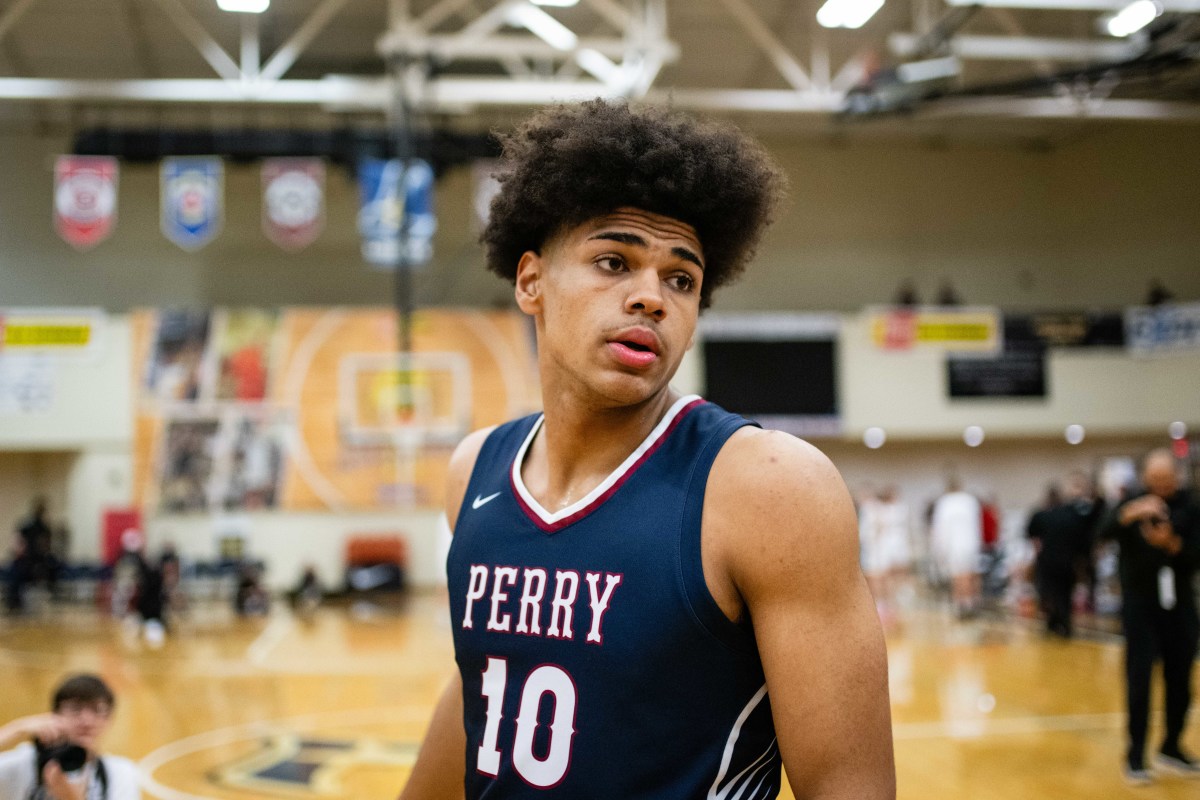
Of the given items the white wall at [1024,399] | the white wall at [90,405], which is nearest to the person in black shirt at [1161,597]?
the white wall at [1024,399]

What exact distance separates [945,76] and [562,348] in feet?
35.4

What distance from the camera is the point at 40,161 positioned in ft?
59.6

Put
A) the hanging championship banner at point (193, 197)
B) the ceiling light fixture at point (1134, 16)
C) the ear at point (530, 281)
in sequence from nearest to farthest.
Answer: the ear at point (530, 281)
the ceiling light fixture at point (1134, 16)
the hanging championship banner at point (193, 197)

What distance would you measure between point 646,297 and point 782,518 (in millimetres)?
360

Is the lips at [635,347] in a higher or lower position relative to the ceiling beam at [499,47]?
lower

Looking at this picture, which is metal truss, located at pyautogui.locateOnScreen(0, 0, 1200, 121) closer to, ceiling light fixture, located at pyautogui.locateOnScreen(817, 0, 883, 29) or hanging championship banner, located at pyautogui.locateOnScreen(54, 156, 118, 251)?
A: hanging championship banner, located at pyautogui.locateOnScreen(54, 156, 118, 251)

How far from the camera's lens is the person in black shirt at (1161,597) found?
18.0 feet

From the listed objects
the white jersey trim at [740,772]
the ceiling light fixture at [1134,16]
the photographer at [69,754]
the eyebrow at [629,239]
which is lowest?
the photographer at [69,754]

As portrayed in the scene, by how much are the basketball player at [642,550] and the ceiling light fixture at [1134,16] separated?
415 inches

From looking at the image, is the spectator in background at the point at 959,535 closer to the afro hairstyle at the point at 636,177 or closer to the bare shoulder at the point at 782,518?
the afro hairstyle at the point at 636,177

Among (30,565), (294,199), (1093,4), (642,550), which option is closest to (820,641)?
(642,550)

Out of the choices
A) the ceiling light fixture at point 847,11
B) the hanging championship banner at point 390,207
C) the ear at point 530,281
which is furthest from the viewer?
the hanging championship banner at point 390,207

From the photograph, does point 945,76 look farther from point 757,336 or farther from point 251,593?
point 251,593

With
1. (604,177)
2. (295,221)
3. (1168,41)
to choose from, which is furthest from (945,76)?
(604,177)
